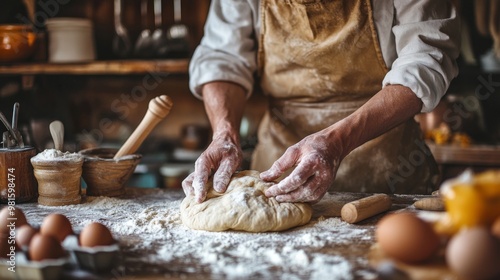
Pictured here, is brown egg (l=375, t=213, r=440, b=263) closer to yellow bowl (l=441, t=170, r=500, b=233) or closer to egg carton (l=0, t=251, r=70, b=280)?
yellow bowl (l=441, t=170, r=500, b=233)

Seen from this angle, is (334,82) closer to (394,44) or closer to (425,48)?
(394,44)

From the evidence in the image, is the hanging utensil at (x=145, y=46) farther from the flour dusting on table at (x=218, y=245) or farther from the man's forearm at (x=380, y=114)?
the man's forearm at (x=380, y=114)

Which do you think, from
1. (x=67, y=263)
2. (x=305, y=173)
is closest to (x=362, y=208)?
(x=305, y=173)

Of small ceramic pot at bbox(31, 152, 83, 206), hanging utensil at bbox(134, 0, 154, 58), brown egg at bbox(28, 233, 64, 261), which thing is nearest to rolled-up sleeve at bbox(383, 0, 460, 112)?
small ceramic pot at bbox(31, 152, 83, 206)

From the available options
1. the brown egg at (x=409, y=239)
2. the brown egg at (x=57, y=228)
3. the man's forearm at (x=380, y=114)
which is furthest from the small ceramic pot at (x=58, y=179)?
the brown egg at (x=409, y=239)

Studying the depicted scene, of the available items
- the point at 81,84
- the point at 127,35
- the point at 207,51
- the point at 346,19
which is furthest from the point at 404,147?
the point at 81,84

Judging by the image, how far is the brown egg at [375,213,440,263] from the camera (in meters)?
1.08

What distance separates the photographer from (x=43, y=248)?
3.58 feet

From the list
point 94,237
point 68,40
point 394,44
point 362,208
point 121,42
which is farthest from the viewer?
point 121,42

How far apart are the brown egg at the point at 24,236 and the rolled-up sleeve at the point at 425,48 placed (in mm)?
1258

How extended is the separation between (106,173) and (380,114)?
982 millimetres

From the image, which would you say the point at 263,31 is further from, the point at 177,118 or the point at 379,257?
the point at 177,118

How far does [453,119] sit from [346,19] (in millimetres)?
1893

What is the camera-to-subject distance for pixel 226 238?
56.9 inches
